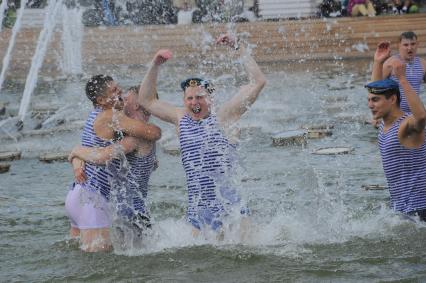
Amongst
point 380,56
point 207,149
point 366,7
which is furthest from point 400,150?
point 366,7

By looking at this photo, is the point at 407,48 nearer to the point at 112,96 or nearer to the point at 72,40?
the point at 112,96

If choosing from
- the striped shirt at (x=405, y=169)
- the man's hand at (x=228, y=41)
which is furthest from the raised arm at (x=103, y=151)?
the striped shirt at (x=405, y=169)

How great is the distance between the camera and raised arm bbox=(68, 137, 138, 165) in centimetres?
749

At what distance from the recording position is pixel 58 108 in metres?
17.3

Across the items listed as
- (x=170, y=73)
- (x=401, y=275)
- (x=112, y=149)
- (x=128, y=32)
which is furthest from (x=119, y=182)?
(x=128, y=32)

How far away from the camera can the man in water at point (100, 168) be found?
753cm

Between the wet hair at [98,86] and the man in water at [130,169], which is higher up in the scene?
the wet hair at [98,86]

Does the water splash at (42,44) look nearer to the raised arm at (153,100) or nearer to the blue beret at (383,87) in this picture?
the raised arm at (153,100)

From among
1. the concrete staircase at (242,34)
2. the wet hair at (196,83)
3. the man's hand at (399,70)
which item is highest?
the man's hand at (399,70)

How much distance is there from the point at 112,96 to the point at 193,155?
2.56 ft

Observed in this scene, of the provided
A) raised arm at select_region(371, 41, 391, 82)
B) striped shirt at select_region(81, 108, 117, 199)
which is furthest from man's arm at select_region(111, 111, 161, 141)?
raised arm at select_region(371, 41, 391, 82)

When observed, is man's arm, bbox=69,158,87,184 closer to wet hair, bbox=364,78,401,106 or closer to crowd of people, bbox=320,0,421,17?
wet hair, bbox=364,78,401,106

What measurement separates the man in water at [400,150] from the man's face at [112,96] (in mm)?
1939

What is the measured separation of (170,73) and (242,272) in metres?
14.8
